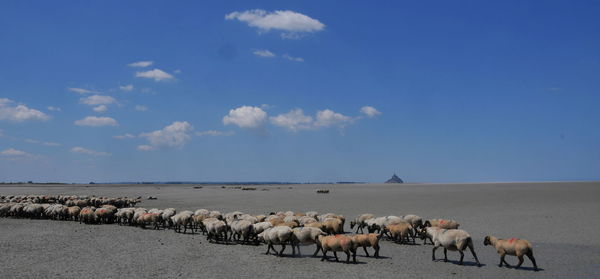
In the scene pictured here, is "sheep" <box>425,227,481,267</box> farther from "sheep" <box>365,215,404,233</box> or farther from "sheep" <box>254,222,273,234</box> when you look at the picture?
"sheep" <box>254,222,273,234</box>

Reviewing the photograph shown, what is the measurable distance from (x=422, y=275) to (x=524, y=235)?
35.4 feet

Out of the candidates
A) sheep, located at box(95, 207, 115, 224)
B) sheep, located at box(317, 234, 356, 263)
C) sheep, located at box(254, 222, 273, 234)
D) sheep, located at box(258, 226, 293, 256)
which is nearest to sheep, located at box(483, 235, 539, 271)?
sheep, located at box(317, 234, 356, 263)

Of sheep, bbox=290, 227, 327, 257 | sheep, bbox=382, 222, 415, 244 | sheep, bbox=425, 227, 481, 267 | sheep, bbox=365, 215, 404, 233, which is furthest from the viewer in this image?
sheep, bbox=365, 215, 404, 233

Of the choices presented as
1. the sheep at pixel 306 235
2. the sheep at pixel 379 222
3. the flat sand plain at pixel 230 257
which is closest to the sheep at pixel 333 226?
the flat sand plain at pixel 230 257

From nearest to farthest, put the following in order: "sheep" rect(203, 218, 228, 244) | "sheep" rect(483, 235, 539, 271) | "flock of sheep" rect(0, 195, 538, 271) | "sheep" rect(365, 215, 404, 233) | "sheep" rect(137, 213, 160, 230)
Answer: "sheep" rect(483, 235, 539, 271) < "flock of sheep" rect(0, 195, 538, 271) < "sheep" rect(203, 218, 228, 244) < "sheep" rect(365, 215, 404, 233) < "sheep" rect(137, 213, 160, 230)

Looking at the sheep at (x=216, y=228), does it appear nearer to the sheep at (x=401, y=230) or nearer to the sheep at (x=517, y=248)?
the sheep at (x=401, y=230)

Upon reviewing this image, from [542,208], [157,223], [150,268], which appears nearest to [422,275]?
[150,268]

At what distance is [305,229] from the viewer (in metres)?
15.5

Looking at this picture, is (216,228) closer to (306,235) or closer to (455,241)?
(306,235)

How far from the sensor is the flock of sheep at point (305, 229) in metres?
13.8

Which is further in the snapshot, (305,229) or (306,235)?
(305,229)

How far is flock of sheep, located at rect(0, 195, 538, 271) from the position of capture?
1383cm

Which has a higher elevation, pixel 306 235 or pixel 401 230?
pixel 306 235

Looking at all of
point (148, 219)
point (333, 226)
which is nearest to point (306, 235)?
point (333, 226)
